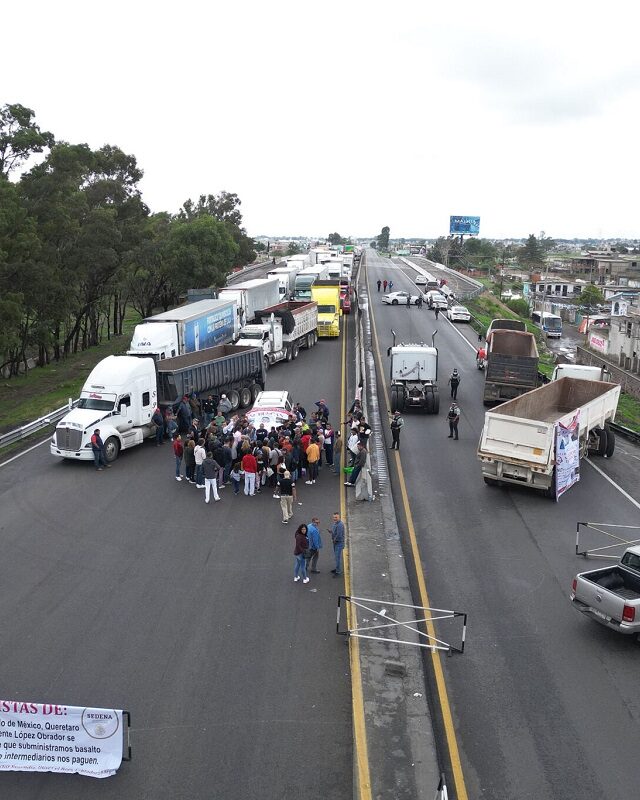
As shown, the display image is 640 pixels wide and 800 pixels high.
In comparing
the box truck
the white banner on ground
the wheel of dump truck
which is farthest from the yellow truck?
the white banner on ground

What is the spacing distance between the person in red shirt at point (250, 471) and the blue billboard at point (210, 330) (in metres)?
14.8

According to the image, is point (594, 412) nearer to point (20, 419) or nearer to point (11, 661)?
point (11, 661)

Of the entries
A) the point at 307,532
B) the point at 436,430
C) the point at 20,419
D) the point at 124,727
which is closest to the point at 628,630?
the point at 307,532

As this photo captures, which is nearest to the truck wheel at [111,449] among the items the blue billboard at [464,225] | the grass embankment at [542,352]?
the grass embankment at [542,352]

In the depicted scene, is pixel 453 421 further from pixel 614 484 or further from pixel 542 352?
pixel 542 352

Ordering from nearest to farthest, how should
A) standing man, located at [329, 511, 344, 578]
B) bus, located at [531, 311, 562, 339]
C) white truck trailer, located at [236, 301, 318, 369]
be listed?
standing man, located at [329, 511, 344, 578]
white truck trailer, located at [236, 301, 318, 369]
bus, located at [531, 311, 562, 339]

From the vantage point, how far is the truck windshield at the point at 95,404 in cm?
2239

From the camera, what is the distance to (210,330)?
3578cm

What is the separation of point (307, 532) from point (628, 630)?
5.83 metres

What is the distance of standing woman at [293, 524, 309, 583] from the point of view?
44.4 feet

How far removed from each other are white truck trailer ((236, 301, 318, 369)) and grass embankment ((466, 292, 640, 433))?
14.0 m

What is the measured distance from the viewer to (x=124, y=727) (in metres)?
8.48

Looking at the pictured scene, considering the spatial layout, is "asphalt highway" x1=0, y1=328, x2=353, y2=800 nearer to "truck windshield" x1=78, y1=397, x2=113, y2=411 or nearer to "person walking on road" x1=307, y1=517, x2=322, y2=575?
"person walking on road" x1=307, y1=517, x2=322, y2=575

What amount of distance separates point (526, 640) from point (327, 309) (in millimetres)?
37427
